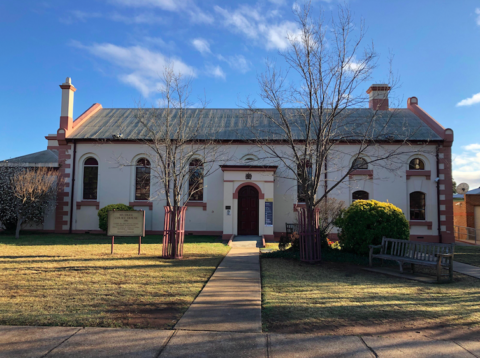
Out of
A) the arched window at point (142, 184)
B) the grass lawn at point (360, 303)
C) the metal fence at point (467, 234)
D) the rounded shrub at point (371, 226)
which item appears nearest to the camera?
the grass lawn at point (360, 303)

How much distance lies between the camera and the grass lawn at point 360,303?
4.95 metres

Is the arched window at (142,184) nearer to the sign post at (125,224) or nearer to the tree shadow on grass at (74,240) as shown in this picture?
the tree shadow on grass at (74,240)

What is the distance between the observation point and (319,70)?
1009 cm

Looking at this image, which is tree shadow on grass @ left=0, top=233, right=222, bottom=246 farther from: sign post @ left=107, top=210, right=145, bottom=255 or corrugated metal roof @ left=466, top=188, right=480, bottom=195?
corrugated metal roof @ left=466, top=188, right=480, bottom=195

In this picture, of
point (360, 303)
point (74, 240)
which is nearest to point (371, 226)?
point (360, 303)

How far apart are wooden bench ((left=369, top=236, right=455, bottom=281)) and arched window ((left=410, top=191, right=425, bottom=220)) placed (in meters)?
10.2

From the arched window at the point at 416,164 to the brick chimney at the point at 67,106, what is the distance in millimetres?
20904

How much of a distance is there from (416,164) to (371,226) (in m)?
11.1

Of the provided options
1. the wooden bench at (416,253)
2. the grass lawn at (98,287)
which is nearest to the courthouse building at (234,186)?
the grass lawn at (98,287)

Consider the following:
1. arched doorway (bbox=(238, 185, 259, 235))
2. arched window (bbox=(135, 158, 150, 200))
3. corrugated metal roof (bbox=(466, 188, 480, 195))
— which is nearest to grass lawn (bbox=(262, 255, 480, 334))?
arched doorway (bbox=(238, 185, 259, 235))

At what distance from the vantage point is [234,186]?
18.4 metres

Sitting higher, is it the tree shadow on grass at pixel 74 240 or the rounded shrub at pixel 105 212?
the rounded shrub at pixel 105 212

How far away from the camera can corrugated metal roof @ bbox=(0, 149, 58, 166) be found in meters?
20.3

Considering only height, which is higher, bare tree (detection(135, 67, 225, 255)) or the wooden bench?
bare tree (detection(135, 67, 225, 255))
